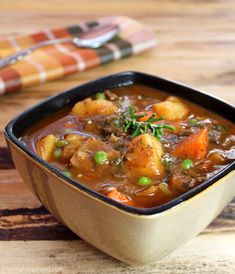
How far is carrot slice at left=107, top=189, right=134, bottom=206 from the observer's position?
4.97ft

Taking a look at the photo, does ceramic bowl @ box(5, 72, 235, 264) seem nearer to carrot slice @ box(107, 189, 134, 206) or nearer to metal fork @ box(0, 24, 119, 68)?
carrot slice @ box(107, 189, 134, 206)

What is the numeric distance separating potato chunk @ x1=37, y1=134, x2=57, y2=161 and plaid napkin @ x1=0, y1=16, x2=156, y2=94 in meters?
0.83

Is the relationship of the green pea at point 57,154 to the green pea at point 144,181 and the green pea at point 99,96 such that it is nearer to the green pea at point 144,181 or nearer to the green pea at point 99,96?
the green pea at point 144,181

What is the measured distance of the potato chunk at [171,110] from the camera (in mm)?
1948

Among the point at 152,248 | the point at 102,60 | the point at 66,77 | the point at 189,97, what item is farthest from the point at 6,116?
the point at 152,248

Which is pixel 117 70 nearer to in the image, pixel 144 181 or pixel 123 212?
pixel 144 181

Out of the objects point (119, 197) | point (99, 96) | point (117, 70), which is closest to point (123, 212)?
point (119, 197)

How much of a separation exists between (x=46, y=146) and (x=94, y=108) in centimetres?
29

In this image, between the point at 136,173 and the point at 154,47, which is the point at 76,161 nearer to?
the point at 136,173

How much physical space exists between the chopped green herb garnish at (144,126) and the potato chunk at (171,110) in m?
0.09

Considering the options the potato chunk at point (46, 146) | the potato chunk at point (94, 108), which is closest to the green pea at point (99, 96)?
the potato chunk at point (94, 108)

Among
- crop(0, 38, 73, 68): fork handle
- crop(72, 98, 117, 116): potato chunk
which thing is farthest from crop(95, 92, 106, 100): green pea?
crop(0, 38, 73, 68): fork handle

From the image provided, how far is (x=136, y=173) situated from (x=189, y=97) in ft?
1.79

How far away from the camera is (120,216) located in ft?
4.56
